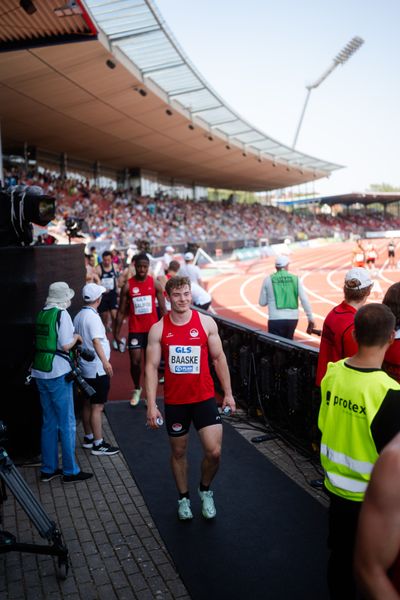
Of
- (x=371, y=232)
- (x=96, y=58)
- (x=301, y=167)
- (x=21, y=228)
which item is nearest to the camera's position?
(x=21, y=228)

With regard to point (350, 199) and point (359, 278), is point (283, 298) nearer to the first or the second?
point (359, 278)

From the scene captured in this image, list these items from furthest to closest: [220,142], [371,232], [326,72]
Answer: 1. [371,232]
2. [326,72]
3. [220,142]

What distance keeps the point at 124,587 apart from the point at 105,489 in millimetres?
1581

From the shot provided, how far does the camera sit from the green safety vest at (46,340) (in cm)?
508

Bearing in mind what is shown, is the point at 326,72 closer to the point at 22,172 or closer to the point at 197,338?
the point at 22,172

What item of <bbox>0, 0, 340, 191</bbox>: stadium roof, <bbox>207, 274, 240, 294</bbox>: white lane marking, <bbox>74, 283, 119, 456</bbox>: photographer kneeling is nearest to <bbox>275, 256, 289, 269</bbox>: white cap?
<bbox>74, 283, 119, 456</bbox>: photographer kneeling

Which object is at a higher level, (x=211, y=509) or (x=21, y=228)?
(x=21, y=228)

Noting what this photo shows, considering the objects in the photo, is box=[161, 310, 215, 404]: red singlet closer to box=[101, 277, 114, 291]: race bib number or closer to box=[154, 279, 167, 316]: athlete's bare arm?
box=[154, 279, 167, 316]: athlete's bare arm

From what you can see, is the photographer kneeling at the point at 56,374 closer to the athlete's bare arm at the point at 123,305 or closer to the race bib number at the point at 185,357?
the race bib number at the point at 185,357

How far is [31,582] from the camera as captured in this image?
144 inches

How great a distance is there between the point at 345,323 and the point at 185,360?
1.32m

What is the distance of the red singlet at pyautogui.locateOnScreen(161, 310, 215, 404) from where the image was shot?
13.8 feet

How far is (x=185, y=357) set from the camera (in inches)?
166

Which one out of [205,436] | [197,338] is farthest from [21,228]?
[205,436]
